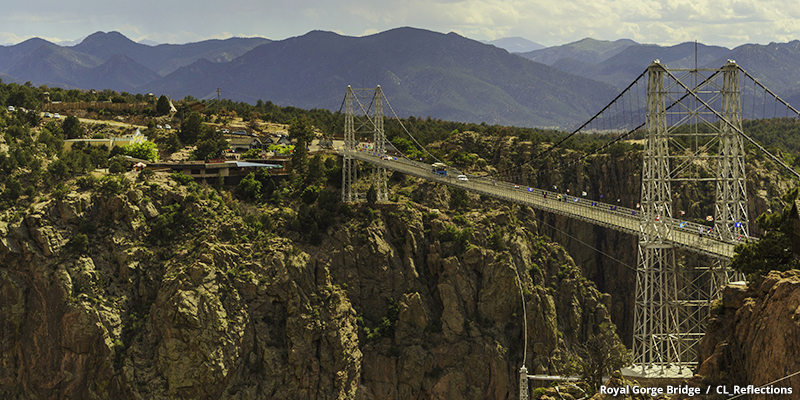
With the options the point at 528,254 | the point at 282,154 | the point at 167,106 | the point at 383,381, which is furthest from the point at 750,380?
the point at 167,106

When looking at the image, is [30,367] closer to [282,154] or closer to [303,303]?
[303,303]

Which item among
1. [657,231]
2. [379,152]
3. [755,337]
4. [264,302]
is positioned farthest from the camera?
[379,152]

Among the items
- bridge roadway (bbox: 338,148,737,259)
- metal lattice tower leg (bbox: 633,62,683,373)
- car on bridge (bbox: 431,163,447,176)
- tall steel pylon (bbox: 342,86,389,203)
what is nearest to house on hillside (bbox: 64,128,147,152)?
bridge roadway (bbox: 338,148,737,259)

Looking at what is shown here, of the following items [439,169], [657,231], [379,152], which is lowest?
[657,231]

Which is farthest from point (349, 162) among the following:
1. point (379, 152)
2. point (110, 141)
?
point (110, 141)

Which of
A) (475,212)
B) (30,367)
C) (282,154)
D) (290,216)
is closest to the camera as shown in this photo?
(30,367)

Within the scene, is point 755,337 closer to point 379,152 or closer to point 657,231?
point 657,231

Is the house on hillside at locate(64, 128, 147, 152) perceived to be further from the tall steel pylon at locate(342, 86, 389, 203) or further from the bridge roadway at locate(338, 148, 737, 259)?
the tall steel pylon at locate(342, 86, 389, 203)
